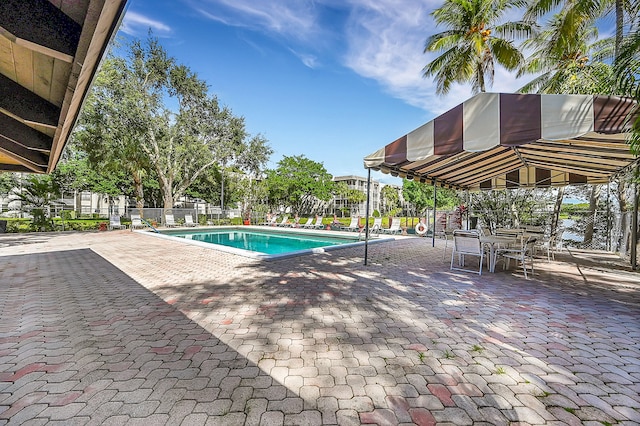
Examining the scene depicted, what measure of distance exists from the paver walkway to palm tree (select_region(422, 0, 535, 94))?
31.8 ft

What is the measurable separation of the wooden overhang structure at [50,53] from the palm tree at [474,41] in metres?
12.4

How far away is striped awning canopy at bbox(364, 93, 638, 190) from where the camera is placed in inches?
123

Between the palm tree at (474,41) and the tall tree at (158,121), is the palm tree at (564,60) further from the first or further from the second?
the tall tree at (158,121)

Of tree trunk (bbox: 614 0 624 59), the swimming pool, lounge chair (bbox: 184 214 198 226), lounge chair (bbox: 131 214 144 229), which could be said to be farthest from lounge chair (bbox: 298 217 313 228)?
tree trunk (bbox: 614 0 624 59)

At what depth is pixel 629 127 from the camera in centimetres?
300

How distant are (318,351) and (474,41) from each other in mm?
12447

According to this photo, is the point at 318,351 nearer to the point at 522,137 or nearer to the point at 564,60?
the point at 522,137

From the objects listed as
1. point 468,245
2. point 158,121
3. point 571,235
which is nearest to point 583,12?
point 468,245

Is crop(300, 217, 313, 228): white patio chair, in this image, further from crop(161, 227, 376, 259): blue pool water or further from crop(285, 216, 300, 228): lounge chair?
crop(161, 227, 376, 259): blue pool water

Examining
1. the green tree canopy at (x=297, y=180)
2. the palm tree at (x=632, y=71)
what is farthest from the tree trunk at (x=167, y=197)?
the palm tree at (x=632, y=71)

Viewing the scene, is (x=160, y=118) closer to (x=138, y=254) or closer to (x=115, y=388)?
(x=138, y=254)

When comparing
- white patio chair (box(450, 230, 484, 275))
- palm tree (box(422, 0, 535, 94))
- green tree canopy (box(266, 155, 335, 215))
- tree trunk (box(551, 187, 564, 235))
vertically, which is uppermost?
palm tree (box(422, 0, 535, 94))

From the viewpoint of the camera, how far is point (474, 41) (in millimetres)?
10102

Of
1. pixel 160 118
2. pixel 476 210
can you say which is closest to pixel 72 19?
pixel 476 210
